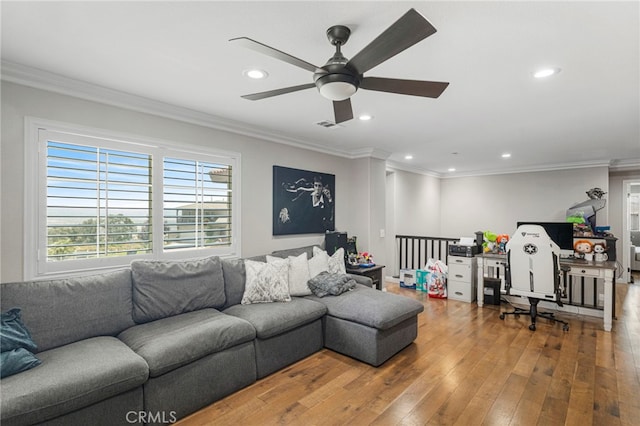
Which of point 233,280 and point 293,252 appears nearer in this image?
point 233,280

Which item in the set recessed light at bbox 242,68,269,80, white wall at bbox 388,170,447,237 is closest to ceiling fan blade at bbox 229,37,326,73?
recessed light at bbox 242,68,269,80

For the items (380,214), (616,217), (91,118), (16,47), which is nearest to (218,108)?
(91,118)

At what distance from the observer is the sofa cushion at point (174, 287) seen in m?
2.65

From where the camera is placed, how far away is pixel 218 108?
127 inches

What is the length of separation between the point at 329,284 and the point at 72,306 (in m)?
2.29

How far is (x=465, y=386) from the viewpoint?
255cm

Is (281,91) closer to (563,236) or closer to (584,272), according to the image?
(584,272)

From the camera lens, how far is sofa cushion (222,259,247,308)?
3172 mm

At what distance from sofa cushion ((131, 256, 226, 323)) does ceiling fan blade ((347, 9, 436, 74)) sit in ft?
7.68

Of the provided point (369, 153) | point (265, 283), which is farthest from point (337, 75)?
point (369, 153)

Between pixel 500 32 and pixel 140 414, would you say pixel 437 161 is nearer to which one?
pixel 500 32

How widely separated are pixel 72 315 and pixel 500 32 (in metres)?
3.43

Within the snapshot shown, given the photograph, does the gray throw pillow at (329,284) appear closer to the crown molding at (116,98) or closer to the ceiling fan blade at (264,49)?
the crown molding at (116,98)

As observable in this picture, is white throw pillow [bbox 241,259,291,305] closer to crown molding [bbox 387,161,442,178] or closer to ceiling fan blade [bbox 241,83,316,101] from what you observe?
ceiling fan blade [bbox 241,83,316,101]
